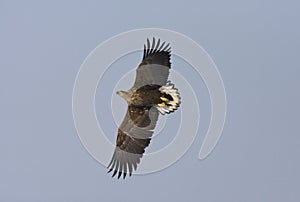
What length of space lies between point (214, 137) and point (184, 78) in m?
1.41

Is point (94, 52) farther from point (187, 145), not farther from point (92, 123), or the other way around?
point (187, 145)

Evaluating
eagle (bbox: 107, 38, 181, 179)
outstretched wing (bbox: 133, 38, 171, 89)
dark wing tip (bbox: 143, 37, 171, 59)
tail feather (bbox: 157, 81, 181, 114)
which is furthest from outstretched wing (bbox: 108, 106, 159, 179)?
dark wing tip (bbox: 143, 37, 171, 59)

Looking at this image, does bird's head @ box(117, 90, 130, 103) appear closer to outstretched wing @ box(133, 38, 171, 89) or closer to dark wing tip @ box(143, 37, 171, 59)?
outstretched wing @ box(133, 38, 171, 89)

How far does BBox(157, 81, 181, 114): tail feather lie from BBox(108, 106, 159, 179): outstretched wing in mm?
136

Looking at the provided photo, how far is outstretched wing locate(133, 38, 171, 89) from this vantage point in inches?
322

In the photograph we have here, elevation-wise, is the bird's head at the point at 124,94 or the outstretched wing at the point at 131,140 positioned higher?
the bird's head at the point at 124,94

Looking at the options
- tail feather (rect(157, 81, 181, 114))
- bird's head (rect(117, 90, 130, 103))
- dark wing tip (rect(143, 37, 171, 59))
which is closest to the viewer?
dark wing tip (rect(143, 37, 171, 59))

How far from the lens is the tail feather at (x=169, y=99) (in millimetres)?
8691

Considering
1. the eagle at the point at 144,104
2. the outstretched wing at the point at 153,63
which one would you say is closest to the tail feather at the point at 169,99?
the eagle at the point at 144,104

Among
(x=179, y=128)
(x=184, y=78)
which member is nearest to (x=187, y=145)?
(x=179, y=128)

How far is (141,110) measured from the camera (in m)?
8.80

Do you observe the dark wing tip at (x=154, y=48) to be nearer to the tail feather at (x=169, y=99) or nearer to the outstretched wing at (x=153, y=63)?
the outstretched wing at (x=153, y=63)

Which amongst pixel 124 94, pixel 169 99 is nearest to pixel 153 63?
pixel 124 94

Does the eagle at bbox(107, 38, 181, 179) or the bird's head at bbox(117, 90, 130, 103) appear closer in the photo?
the eagle at bbox(107, 38, 181, 179)
